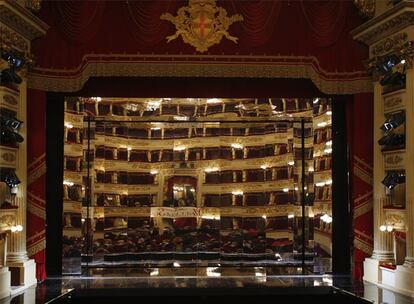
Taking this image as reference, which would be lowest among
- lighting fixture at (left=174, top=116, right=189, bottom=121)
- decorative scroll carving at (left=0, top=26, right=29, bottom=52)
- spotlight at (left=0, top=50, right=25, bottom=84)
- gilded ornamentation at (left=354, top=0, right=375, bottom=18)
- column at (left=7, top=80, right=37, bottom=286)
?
column at (left=7, top=80, right=37, bottom=286)

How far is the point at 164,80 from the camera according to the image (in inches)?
372

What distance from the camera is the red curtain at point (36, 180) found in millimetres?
9023

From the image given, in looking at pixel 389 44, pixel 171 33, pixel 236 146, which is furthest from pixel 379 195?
pixel 171 33

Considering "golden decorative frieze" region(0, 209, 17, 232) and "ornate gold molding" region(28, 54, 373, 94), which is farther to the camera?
"ornate gold molding" region(28, 54, 373, 94)

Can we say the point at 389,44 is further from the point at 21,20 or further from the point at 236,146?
the point at 21,20

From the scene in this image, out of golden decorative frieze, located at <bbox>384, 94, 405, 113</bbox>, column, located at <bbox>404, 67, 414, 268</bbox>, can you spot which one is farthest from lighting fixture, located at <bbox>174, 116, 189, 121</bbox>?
column, located at <bbox>404, 67, 414, 268</bbox>

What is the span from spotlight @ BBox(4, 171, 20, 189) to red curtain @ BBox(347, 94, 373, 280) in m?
4.90

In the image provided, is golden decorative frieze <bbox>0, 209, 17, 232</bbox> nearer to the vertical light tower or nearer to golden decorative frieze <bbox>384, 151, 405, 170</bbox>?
the vertical light tower

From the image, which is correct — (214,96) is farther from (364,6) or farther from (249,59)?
(364,6)

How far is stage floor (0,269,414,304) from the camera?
781cm

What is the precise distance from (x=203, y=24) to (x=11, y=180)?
353cm

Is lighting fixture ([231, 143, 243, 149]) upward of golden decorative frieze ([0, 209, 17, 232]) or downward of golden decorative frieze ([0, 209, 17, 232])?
upward

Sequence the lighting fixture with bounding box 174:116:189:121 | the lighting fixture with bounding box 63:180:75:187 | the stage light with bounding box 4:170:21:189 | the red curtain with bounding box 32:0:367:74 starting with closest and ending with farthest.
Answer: the stage light with bounding box 4:170:21:189
the red curtain with bounding box 32:0:367:74
the lighting fixture with bounding box 63:180:75:187
the lighting fixture with bounding box 174:116:189:121

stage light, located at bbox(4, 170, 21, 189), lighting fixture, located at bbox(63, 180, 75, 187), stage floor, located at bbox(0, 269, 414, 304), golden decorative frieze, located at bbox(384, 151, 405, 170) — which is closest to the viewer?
stage floor, located at bbox(0, 269, 414, 304)
